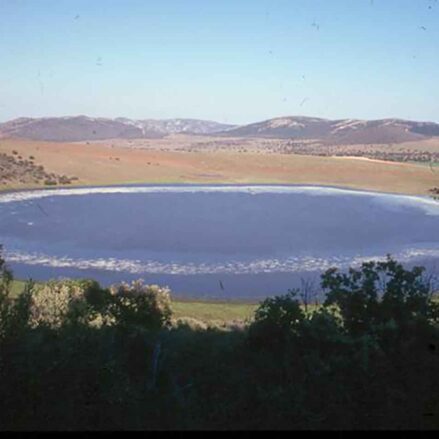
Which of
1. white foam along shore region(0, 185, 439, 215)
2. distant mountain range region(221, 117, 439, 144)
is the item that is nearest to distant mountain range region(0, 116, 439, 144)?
distant mountain range region(221, 117, 439, 144)

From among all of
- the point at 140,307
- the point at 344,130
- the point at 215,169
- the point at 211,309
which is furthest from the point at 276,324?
the point at 344,130

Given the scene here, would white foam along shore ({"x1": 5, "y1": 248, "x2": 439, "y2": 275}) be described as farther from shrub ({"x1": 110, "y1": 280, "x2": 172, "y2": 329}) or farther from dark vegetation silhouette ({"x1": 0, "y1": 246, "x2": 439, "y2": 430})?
dark vegetation silhouette ({"x1": 0, "y1": 246, "x2": 439, "y2": 430})

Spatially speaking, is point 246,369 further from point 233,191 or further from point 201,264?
point 233,191

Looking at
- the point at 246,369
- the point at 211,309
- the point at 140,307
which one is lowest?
the point at 211,309

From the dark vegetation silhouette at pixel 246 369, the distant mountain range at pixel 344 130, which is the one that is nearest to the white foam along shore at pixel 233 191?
the dark vegetation silhouette at pixel 246 369

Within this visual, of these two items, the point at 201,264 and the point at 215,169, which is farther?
the point at 215,169

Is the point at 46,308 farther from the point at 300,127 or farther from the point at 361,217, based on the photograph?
the point at 300,127

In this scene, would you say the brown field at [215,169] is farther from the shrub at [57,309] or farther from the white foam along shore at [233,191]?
the shrub at [57,309]
